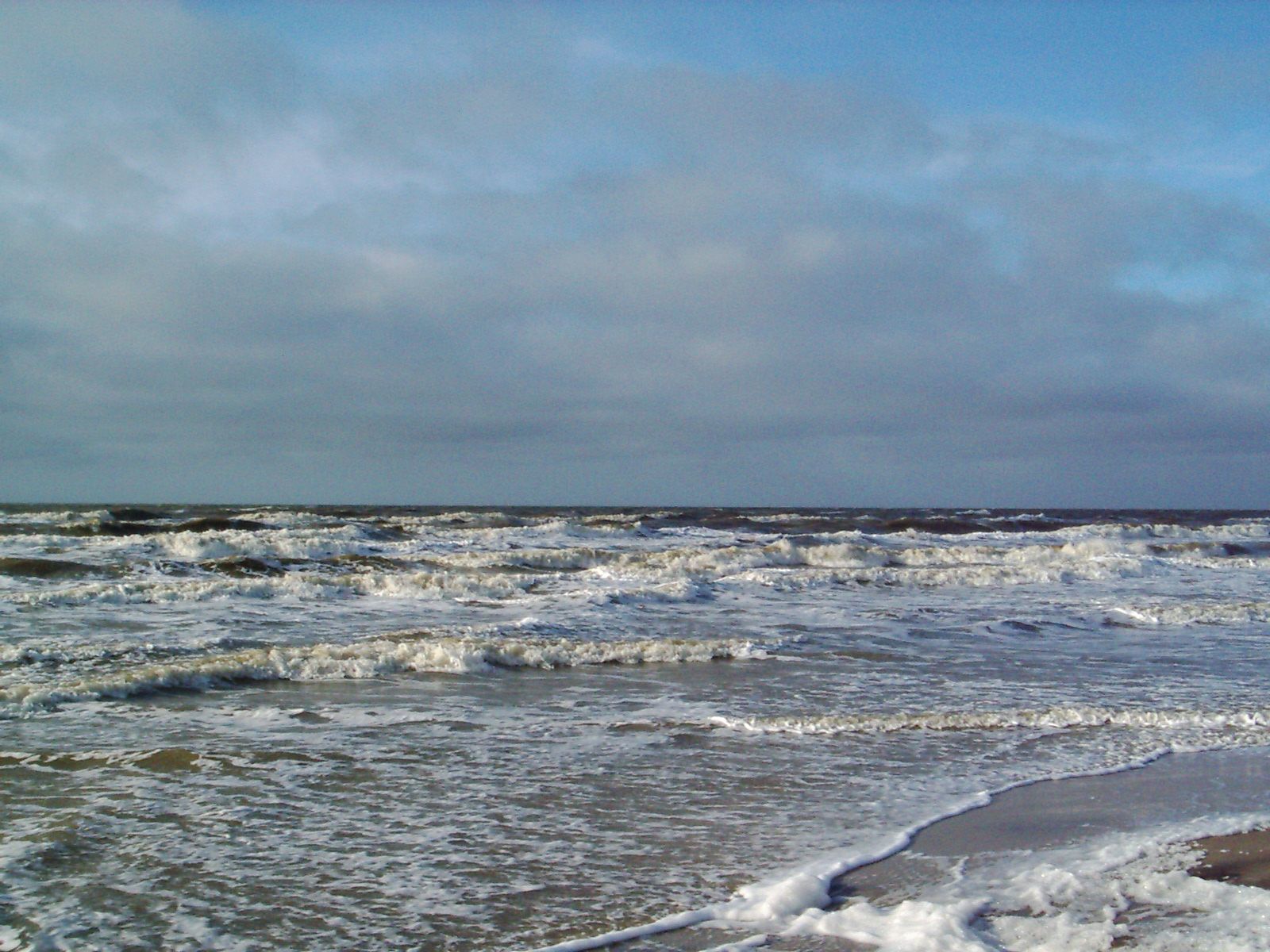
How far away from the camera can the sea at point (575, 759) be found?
4.49 m

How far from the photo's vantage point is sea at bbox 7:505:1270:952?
4.49 m

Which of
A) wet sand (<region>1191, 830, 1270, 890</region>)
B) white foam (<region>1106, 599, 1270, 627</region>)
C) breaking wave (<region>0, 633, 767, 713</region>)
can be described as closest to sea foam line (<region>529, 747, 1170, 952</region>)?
wet sand (<region>1191, 830, 1270, 890</region>)

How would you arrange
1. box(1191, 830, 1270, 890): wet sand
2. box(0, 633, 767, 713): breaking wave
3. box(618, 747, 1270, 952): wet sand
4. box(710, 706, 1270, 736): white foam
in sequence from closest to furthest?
1. box(618, 747, 1270, 952): wet sand
2. box(1191, 830, 1270, 890): wet sand
3. box(710, 706, 1270, 736): white foam
4. box(0, 633, 767, 713): breaking wave

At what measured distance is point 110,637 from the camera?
12.7 m

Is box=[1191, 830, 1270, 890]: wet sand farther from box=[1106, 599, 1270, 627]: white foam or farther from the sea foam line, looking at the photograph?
box=[1106, 599, 1270, 627]: white foam

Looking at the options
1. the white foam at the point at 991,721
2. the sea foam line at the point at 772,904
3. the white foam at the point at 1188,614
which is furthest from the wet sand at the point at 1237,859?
the white foam at the point at 1188,614

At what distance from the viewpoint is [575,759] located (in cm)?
736

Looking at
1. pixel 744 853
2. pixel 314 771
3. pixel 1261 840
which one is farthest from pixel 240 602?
pixel 1261 840

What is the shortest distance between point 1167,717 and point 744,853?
5428 millimetres

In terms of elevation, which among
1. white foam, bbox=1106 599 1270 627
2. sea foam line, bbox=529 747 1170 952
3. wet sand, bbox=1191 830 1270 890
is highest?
wet sand, bbox=1191 830 1270 890

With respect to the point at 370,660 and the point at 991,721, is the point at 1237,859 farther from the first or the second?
the point at 370,660

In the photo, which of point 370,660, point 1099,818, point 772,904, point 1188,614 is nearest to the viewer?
point 772,904

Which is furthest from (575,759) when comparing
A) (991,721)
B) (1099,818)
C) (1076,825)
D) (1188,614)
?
(1188,614)

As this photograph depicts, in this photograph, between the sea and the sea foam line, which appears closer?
the sea foam line
